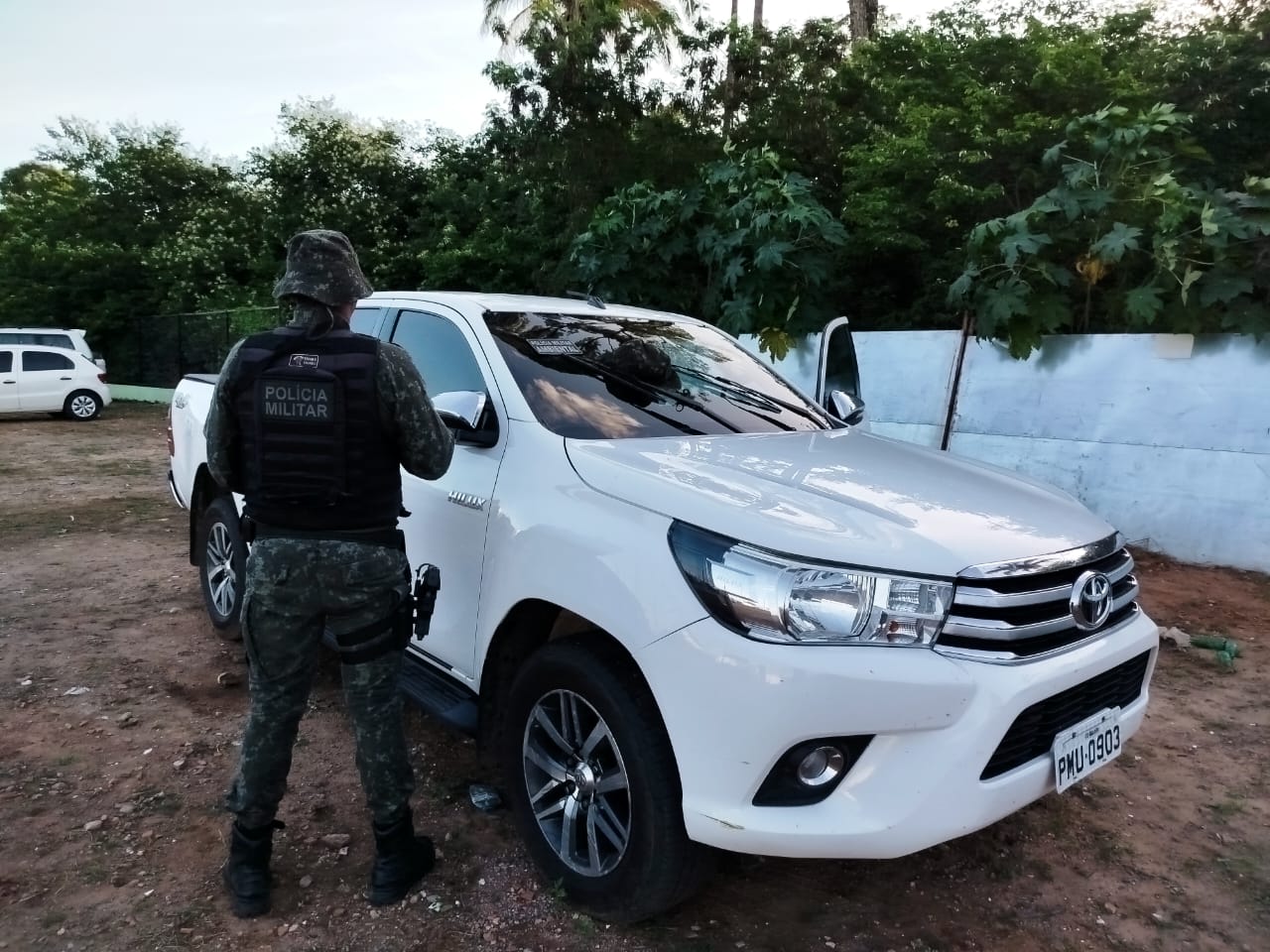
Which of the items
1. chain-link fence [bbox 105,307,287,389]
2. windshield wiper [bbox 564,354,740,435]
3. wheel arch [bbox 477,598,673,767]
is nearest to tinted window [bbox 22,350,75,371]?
chain-link fence [bbox 105,307,287,389]

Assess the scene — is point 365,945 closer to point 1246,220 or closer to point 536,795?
point 536,795

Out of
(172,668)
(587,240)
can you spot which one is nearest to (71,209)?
(587,240)

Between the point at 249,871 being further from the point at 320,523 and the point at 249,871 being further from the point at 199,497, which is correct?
the point at 199,497

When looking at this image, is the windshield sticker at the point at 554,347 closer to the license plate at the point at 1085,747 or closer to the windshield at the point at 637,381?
the windshield at the point at 637,381

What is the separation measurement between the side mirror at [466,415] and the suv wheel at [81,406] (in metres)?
17.1

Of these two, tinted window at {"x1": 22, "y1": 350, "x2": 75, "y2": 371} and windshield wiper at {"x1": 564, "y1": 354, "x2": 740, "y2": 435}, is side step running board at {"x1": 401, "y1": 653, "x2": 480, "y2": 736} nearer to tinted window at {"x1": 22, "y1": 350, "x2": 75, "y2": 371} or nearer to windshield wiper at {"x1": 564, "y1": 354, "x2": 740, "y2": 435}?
windshield wiper at {"x1": 564, "y1": 354, "x2": 740, "y2": 435}

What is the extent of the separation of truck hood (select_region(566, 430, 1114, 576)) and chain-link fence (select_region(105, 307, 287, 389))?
52.3 ft

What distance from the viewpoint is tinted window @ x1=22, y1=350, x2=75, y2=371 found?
53.5 feet

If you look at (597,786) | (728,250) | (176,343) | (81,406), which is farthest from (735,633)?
(176,343)

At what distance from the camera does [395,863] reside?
2605mm

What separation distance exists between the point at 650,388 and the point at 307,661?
1.49m

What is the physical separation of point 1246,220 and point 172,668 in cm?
690

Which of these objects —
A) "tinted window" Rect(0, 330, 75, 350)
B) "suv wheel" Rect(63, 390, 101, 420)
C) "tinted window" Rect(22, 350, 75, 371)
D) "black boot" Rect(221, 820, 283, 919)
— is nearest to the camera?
"black boot" Rect(221, 820, 283, 919)

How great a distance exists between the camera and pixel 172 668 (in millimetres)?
4316
